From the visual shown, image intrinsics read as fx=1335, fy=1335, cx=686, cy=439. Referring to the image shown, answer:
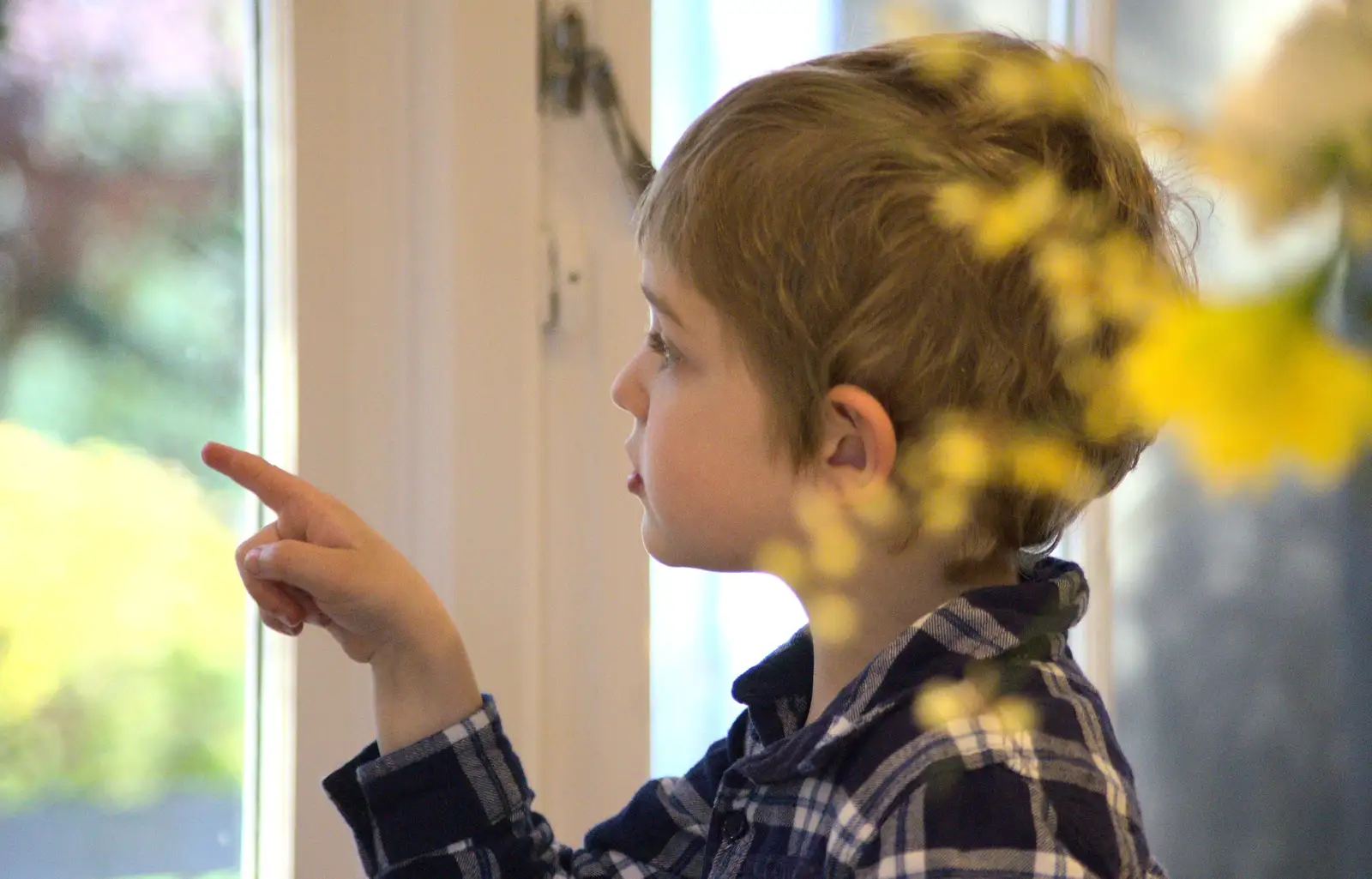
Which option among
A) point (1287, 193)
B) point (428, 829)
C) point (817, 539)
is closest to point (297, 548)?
point (428, 829)

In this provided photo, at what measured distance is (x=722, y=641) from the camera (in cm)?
109

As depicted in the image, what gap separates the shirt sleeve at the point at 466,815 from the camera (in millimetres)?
799

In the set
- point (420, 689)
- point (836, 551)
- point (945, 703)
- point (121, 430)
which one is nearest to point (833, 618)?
point (836, 551)

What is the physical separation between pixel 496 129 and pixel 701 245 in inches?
12.3

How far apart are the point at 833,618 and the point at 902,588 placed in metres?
0.04

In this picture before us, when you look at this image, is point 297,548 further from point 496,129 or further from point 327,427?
point 496,129

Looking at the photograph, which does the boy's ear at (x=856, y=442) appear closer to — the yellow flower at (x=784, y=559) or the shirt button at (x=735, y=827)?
the yellow flower at (x=784, y=559)

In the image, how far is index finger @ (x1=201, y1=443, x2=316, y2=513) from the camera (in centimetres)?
72

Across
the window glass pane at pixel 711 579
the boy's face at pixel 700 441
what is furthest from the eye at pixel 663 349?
the window glass pane at pixel 711 579

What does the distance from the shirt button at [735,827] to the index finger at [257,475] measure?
305 mm

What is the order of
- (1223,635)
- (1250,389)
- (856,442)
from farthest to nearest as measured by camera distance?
(1223,635), (856,442), (1250,389)

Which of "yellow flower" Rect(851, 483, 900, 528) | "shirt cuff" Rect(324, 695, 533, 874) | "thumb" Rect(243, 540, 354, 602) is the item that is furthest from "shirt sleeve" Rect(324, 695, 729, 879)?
"yellow flower" Rect(851, 483, 900, 528)

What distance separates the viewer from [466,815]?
2.64ft

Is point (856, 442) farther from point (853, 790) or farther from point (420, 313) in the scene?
point (420, 313)
